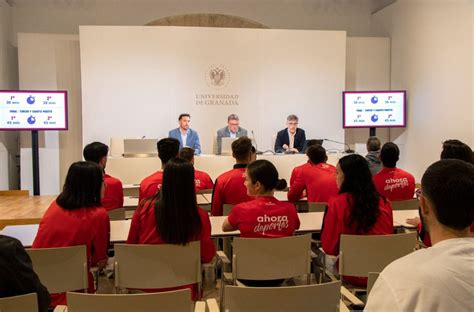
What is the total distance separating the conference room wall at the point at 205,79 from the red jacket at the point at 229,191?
16.5ft

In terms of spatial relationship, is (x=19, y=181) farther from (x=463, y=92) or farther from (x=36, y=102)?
(x=463, y=92)

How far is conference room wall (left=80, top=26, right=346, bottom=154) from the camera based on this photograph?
8812 millimetres

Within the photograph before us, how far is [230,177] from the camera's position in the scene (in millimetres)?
4215

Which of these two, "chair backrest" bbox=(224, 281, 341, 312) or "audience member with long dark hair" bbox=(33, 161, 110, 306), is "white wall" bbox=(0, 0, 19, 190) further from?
"chair backrest" bbox=(224, 281, 341, 312)

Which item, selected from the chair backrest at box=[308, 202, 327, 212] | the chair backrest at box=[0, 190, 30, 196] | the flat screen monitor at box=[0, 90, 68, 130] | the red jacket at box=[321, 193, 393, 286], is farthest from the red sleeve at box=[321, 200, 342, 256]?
the chair backrest at box=[0, 190, 30, 196]

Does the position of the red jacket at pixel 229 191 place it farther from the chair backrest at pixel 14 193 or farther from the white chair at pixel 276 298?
the chair backrest at pixel 14 193

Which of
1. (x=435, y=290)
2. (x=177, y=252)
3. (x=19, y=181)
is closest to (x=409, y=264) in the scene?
(x=435, y=290)

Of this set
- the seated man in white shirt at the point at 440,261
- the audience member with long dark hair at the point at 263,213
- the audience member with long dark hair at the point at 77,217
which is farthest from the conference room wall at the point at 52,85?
the seated man in white shirt at the point at 440,261

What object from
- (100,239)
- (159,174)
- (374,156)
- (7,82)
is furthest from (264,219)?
(7,82)

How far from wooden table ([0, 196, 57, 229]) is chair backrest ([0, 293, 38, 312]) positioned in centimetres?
485

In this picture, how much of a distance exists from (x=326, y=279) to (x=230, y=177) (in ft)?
4.28

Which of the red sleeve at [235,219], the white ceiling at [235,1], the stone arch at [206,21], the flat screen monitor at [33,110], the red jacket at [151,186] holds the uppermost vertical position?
the white ceiling at [235,1]

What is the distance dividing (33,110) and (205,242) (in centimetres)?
636

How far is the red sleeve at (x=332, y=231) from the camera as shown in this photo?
3.13 meters
